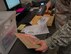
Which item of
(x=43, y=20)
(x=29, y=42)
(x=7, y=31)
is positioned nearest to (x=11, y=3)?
(x=43, y=20)

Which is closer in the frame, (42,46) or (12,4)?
(42,46)

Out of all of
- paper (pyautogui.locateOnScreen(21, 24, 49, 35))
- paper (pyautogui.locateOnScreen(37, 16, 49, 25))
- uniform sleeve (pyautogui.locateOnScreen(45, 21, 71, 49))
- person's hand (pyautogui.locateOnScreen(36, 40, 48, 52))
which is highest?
uniform sleeve (pyautogui.locateOnScreen(45, 21, 71, 49))

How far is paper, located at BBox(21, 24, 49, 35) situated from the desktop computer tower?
22cm

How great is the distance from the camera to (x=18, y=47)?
1.29m

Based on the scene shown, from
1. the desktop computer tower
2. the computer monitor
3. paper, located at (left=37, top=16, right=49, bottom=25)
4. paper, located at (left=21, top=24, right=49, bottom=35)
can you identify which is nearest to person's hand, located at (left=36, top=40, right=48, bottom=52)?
the desktop computer tower

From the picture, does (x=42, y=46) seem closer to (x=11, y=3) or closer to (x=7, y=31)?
(x=7, y=31)

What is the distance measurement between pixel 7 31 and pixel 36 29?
0.41 meters

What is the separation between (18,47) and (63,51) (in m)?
0.35

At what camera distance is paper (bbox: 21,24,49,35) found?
1513mm

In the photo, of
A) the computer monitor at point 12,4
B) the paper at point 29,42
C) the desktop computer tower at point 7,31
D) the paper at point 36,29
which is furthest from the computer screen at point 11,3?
the paper at point 29,42

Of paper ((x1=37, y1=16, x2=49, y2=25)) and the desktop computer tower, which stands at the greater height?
the desktop computer tower

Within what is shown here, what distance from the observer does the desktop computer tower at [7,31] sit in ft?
3.66

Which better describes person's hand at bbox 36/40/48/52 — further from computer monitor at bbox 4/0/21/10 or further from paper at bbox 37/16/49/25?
computer monitor at bbox 4/0/21/10

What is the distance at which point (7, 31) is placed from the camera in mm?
1209
